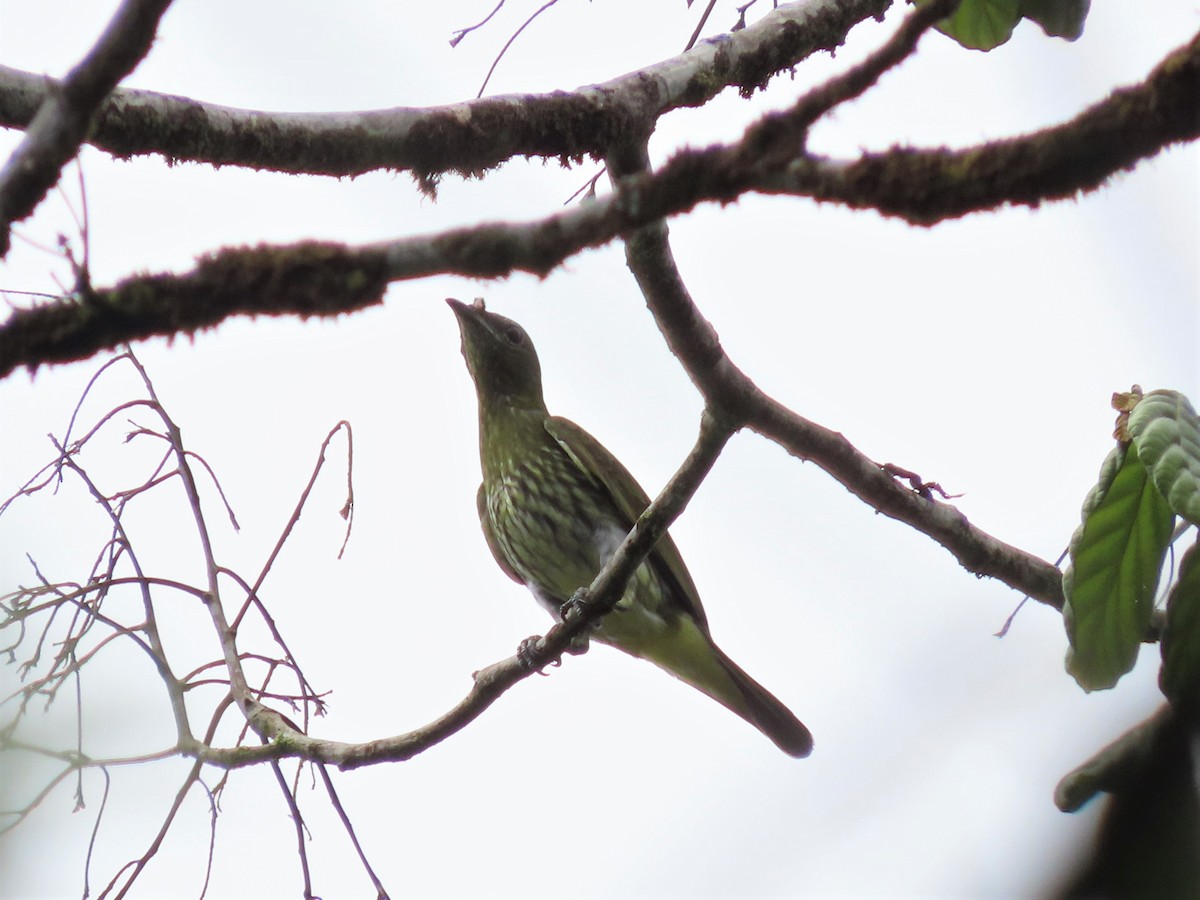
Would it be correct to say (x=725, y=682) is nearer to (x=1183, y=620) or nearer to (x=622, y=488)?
(x=622, y=488)

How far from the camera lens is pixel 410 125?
2.52 m

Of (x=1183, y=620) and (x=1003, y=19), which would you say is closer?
(x=1183, y=620)

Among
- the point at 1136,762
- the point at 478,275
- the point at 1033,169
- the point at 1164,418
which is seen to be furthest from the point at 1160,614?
the point at 1136,762

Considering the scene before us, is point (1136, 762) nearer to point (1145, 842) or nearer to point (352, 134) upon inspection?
point (1145, 842)

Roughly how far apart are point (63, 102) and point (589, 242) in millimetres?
516

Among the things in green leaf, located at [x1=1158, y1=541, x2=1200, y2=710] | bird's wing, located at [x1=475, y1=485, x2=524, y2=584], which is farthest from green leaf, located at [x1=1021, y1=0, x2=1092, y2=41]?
bird's wing, located at [x1=475, y1=485, x2=524, y2=584]

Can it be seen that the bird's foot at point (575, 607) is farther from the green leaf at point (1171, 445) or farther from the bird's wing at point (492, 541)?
the green leaf at point (1171, 445)

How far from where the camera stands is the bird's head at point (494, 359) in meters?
5.43

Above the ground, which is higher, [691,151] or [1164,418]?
[691,151]

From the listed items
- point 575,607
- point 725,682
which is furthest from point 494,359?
point 575,607

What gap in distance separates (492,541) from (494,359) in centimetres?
84

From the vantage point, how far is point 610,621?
4676mm

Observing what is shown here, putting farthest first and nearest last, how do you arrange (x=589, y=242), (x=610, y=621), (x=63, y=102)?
(x=610, y=621)
(x=589, y=242)
(x=63, y=102)

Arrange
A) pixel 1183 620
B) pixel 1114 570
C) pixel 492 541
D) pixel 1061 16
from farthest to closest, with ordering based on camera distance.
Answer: pixel 492 541 < pixel 1061 16 < pixel 1114 570 < pixel 1183 620
